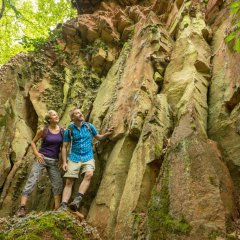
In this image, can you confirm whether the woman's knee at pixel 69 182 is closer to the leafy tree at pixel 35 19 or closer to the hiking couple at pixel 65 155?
the hiking couple at pixel 65 155

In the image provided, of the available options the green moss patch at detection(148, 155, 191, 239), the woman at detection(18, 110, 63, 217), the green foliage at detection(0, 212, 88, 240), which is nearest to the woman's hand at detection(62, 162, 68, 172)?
the woman at detection(18, 110, 63, 217)

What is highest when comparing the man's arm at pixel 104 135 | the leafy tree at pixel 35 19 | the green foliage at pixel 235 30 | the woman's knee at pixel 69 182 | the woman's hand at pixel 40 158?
the leafy tree at pixel 35 19

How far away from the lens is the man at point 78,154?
22.8 ft

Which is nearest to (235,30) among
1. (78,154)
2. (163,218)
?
(163,218)

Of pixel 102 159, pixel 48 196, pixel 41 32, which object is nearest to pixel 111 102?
pixel 102 159

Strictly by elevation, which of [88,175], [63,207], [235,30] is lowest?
[63,207]

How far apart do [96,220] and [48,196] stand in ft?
7.41

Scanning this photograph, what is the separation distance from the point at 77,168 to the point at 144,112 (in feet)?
7.51

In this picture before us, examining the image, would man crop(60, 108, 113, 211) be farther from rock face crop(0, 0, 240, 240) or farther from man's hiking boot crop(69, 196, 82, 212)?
rock face crop(0, 0, 240, 240)

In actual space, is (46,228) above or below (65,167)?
below

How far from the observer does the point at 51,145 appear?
7707mm

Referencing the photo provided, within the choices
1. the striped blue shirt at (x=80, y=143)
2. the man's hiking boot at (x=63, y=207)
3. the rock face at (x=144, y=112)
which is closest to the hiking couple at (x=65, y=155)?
the striped blue shirt at (x=80, y=143)

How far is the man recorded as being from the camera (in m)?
6.95

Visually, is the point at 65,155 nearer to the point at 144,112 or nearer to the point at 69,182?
the point at 69,182
